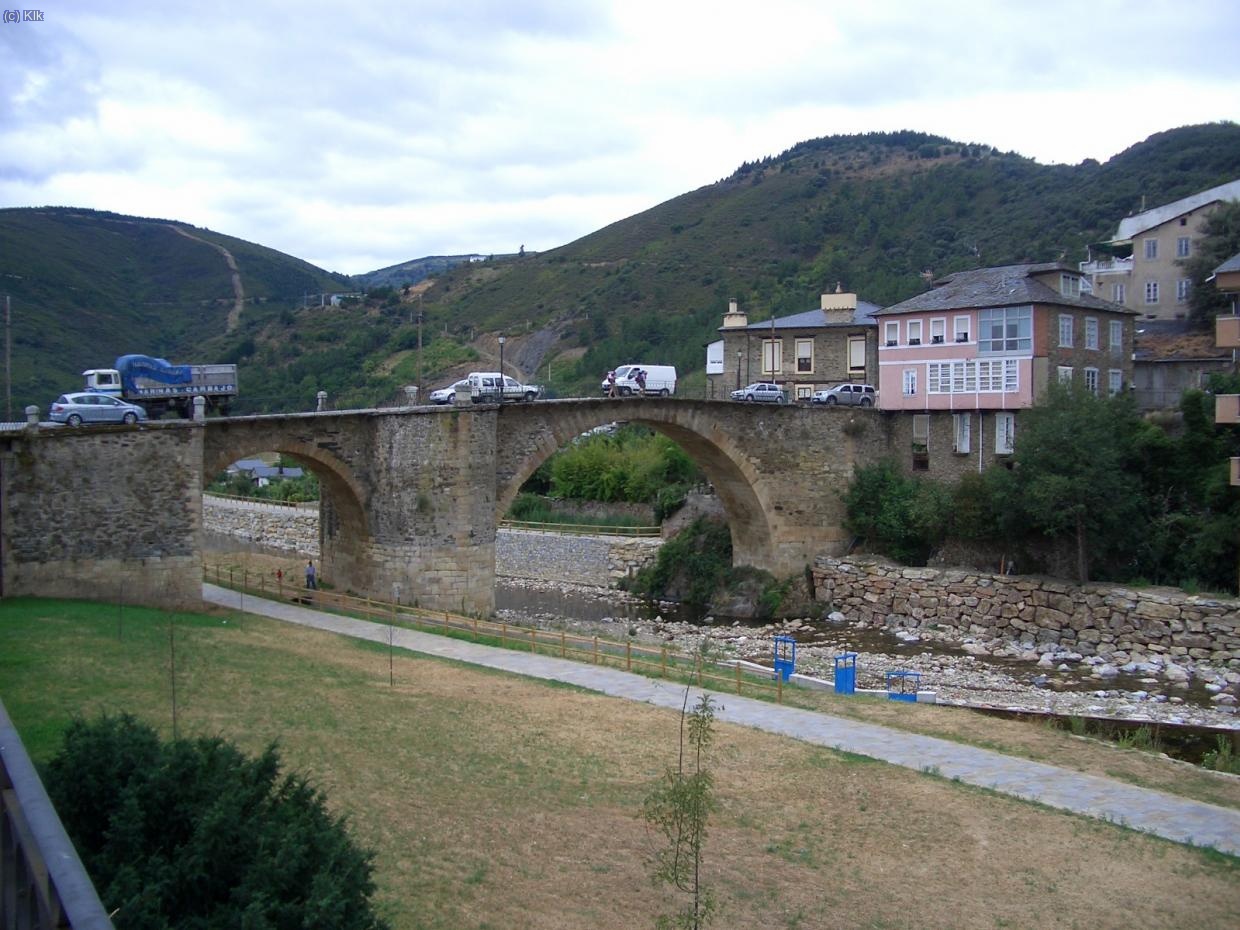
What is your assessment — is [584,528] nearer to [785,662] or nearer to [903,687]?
[785,662]

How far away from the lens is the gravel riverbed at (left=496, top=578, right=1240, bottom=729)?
24469 millimetres

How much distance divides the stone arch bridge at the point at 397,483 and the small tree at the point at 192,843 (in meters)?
18.5

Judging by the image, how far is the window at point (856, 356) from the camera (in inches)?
1736

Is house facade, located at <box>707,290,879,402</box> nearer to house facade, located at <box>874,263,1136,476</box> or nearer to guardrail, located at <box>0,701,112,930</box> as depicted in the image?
house facade, located at <box>874,263,1136,476</box>

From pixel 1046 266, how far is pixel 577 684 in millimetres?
23680

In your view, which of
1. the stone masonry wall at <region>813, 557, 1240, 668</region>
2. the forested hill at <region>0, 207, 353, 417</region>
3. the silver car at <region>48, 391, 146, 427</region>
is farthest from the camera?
the forested hill at <region>0, 207, 353, 417</region>

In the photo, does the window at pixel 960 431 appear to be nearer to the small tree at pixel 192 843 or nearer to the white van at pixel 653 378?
the white van at pixel 653 378

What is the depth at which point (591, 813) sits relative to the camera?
515 inches

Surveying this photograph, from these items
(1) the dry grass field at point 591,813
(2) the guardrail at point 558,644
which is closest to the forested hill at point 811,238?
(2) the guardrail at point 558,644

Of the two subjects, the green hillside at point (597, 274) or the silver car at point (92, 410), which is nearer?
the silver car at point (92, 410)

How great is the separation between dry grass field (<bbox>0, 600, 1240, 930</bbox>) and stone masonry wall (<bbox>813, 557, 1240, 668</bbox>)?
11.8 meters

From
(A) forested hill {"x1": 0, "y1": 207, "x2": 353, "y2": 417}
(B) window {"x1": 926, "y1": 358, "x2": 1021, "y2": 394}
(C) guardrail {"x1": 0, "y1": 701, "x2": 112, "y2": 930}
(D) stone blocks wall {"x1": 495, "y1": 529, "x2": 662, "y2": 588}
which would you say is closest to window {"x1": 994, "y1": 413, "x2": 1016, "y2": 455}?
(B) window {"x1": 926, "y1": 358, "x2": 1021, "y2": 394}

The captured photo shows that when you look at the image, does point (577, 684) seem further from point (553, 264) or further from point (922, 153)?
point (922, 153)

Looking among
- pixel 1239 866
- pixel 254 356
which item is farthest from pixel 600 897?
pixel 254 356
